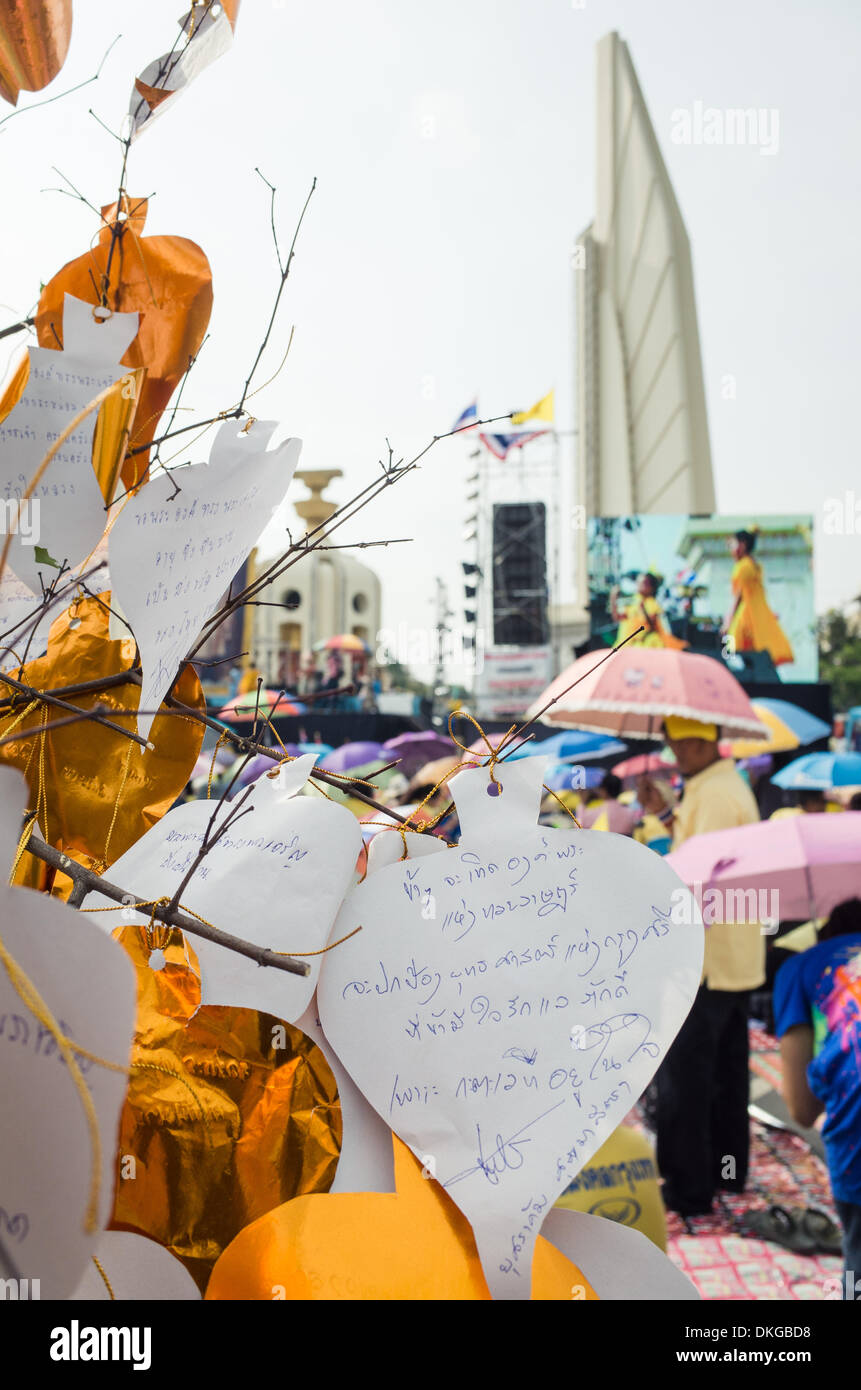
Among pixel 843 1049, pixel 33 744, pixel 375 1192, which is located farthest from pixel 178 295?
pixel 843 1049

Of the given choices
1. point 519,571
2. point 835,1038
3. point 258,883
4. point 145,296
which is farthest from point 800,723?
point 519,571

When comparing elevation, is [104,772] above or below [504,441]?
below

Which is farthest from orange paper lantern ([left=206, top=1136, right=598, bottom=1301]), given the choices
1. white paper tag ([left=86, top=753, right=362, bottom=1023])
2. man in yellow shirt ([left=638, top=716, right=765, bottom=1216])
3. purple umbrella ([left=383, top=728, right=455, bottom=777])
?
purple umbrella ([left=383, top=728, right=455, bottom=777])

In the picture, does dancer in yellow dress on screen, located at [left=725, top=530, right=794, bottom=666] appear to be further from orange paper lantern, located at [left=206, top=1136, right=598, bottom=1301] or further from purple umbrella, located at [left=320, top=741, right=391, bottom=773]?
orange paper lantern, located at [left=206, top=1136, right=598, bottom=1301]

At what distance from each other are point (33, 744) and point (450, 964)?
14.7 inches

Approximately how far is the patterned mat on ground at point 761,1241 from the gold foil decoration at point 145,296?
2.59m

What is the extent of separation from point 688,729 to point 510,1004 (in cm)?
→ 328

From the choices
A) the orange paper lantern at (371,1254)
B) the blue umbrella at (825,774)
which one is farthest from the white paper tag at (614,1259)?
the blue umbrella at (825,774)

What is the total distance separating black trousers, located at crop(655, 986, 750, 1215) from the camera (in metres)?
3.36

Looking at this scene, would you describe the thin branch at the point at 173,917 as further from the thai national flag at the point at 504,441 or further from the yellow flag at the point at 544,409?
the thai national flag at the point at 504,441

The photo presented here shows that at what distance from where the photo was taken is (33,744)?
766 millimetres

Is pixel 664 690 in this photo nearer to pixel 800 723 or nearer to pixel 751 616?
pixel 800 723

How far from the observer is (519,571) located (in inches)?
912
